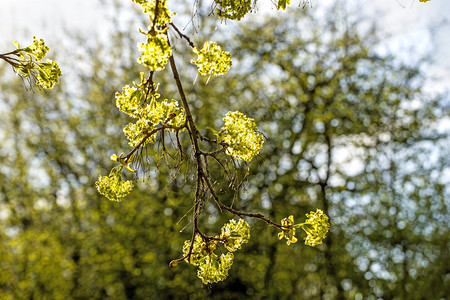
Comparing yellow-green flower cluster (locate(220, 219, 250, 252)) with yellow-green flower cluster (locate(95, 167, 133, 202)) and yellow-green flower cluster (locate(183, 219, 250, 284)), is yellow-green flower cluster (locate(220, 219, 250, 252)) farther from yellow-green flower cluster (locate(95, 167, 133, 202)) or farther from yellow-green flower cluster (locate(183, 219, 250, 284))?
yellow-green flower cluster (locate(95, 167, 133, 202))

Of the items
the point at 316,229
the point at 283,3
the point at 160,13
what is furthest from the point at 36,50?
the point at 316,229

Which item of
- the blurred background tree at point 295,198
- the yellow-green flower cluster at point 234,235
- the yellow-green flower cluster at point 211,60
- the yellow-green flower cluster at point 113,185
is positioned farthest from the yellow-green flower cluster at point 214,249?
the blurred background tree at point 295,198

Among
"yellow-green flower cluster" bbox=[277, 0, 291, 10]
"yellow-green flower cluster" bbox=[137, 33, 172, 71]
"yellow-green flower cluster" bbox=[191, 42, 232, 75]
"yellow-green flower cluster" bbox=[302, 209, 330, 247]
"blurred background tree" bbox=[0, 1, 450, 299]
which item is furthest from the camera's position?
"blurred background tree" bbox=[0, 1, 450, 299]

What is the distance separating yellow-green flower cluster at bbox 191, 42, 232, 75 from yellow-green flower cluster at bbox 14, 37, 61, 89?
0.57 metres

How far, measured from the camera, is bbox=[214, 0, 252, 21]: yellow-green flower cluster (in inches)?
71.7

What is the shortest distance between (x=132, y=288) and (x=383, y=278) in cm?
451

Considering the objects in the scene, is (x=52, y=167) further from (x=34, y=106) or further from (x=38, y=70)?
(x=38, y=70)

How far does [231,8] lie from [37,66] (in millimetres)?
773

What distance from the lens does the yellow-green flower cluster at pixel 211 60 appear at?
1875 mm

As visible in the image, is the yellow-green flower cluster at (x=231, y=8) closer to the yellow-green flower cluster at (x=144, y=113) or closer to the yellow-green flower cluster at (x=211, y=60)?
the yellow-green flower cluster at (x=211, y=60)

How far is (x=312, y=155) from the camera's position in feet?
31.8

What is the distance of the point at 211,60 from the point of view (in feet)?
6.18

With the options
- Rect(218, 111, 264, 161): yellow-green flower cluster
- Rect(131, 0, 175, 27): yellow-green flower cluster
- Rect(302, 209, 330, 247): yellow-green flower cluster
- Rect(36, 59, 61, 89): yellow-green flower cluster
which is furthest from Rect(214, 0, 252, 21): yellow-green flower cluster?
Rect(302, 209, 330, 247): yellow-green flower cluster

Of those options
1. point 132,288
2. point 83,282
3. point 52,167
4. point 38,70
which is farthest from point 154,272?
point 38,70
